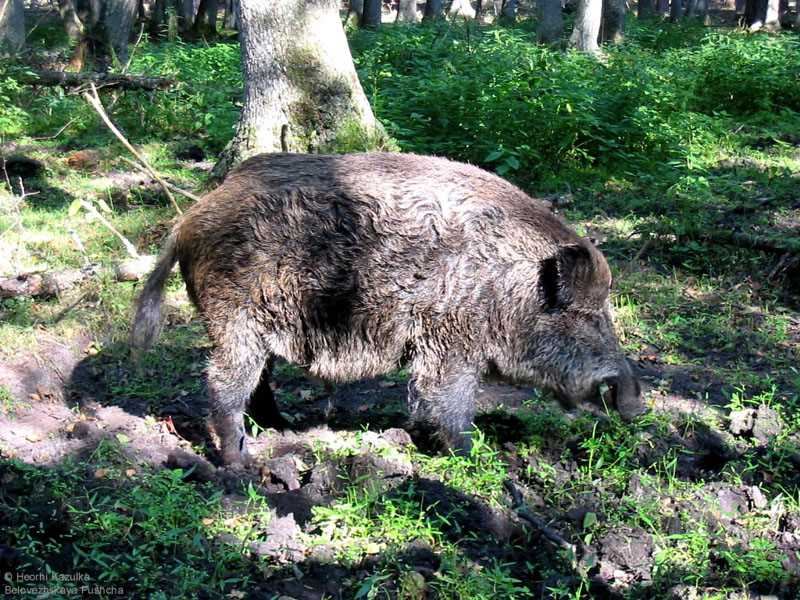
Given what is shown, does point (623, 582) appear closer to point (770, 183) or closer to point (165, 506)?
point (165, 506)

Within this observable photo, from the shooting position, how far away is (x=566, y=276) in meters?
4.49

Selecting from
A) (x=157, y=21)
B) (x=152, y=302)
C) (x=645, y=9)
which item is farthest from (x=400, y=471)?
(x=645, y=9)

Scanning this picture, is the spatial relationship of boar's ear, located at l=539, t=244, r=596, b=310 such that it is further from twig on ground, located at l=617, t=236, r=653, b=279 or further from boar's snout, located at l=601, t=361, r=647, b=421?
twig on ground, located at l=617, t=236, r=653, b=279

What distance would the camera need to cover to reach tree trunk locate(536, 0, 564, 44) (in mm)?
17422

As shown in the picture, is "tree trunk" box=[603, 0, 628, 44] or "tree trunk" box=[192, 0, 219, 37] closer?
"tree trunk" box=[603, 0, 628, 44]

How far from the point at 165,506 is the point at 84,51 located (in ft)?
44.9

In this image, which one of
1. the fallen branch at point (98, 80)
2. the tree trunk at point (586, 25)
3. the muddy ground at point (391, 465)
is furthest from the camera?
the tree trunk at point (586, 25)

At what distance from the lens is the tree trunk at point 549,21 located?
57.2 feet

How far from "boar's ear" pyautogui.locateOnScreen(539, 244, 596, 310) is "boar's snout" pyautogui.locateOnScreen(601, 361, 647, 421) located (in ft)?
1.64

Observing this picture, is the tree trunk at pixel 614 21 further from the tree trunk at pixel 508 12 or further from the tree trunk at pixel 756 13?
the tree trunk at pixel 508 12

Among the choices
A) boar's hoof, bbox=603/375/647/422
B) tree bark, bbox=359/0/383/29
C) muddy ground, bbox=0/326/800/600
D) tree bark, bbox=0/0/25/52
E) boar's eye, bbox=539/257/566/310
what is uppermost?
tree bark, bbox=359/0/383/29

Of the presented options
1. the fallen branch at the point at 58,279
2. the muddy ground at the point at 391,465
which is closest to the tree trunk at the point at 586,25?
the fallen branch at the point at 58,279

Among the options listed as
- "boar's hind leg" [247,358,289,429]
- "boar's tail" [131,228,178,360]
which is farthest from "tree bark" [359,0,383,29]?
"boar's hind leg" [247,358,289,429]

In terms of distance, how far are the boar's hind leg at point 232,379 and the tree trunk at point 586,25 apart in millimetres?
11590
